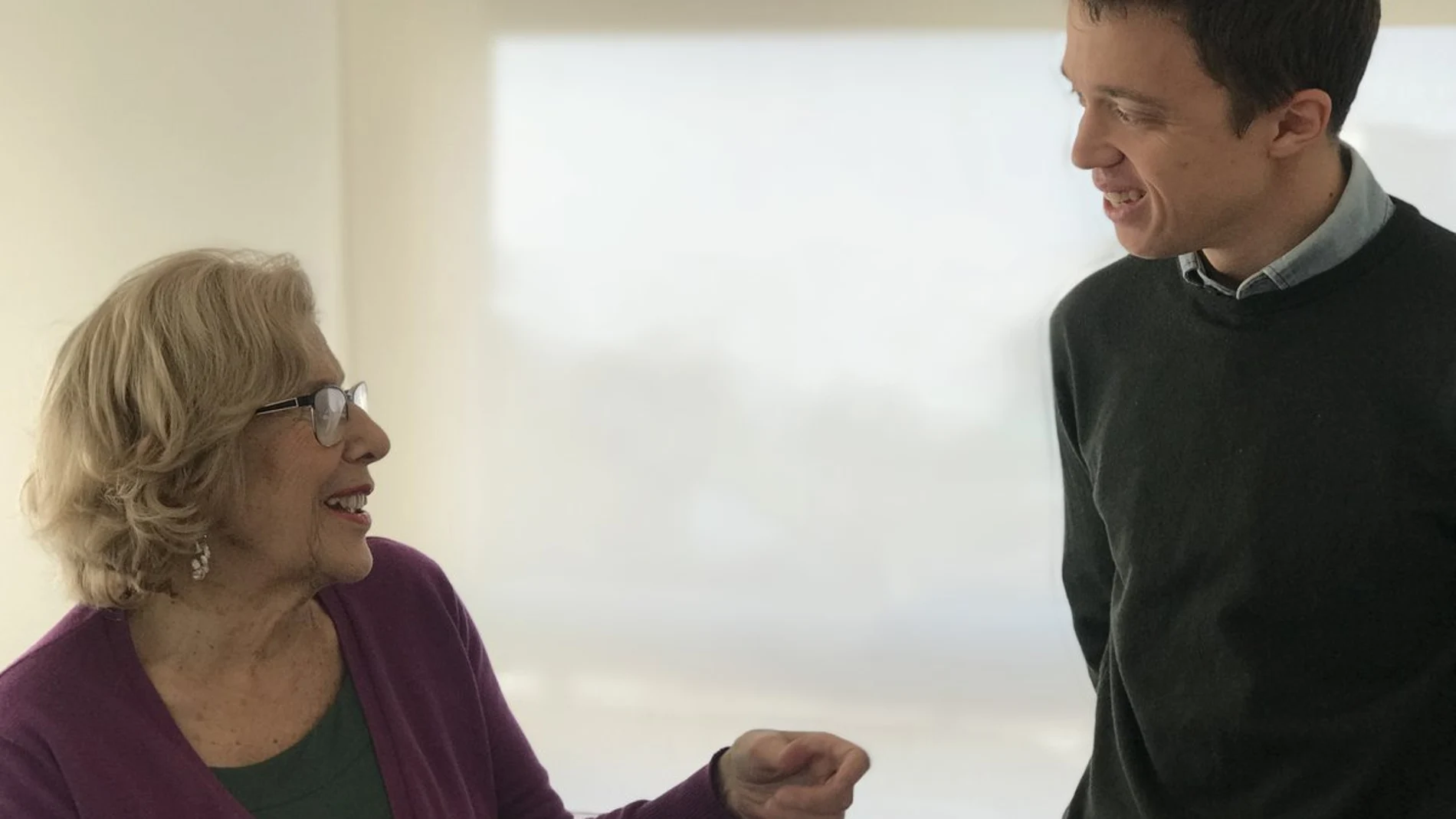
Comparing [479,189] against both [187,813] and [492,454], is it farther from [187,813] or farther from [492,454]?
[187,813]

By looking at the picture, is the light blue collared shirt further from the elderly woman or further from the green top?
the green top

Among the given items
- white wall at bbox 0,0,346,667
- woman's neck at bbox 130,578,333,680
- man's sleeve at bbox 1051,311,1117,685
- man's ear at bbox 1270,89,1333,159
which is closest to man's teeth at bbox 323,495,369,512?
woman's neck at bbox 130,578,333,680

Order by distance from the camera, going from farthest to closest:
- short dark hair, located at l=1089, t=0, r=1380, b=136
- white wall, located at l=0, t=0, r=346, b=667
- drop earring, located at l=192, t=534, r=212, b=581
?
white wall, located at l=0, t=0, r=346, b=667
drop earring, located at l=192, t=534, r=212, b=581
short dark hair, located at l=1089, t=0, r=1380, b=136

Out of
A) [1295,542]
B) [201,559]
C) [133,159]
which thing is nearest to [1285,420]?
[1295,542]

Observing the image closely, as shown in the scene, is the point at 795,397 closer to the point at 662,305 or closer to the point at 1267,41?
the point at 662,305

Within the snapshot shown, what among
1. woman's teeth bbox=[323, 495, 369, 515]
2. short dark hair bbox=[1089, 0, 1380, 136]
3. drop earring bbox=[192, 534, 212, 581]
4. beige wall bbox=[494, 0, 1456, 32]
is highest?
beige wall bbox=[494, 0, 1456, 32]

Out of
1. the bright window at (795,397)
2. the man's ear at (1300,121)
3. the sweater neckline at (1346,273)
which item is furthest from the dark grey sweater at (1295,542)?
the bright window at (795,397)

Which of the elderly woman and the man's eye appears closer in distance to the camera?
the man's eye

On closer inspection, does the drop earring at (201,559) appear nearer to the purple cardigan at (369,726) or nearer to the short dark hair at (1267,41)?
the purple cardigan at (369,726)

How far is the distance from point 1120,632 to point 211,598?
1.02 m

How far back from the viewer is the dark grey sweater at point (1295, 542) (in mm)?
1197

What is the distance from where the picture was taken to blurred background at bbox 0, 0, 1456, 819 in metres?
2.20

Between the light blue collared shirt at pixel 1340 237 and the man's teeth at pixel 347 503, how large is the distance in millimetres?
1014

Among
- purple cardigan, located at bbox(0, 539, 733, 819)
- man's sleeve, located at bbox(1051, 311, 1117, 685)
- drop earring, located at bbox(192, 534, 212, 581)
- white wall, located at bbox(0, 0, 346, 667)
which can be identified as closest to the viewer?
purple cardigan, located at bbox(0, 539, 733, 819)
